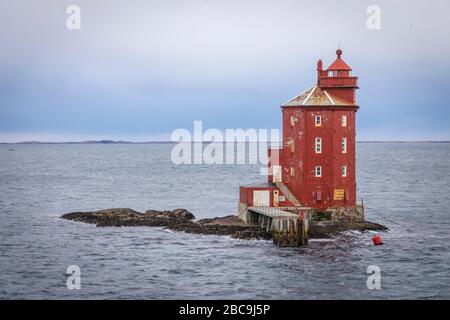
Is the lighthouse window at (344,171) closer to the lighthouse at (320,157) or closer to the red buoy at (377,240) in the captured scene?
the lighthouse at (320,157)

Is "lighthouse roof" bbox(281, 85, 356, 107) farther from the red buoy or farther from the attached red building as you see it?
the red buoy

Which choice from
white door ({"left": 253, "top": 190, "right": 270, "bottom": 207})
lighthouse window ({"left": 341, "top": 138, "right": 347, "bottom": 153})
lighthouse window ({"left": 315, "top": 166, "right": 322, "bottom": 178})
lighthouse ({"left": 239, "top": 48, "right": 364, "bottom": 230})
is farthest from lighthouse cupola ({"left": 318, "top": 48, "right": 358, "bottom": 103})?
white door ({"left": 253, "top": 190, "right": 270, "bottom": 207})

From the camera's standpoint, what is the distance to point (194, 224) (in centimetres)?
6938

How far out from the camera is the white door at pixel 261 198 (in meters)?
66.8

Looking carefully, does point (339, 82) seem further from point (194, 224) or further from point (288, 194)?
point (194, 224)

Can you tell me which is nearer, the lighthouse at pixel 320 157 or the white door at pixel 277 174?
the lighthouse at pixel 320 157

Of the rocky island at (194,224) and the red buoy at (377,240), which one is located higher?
the rocky island at (194,224)

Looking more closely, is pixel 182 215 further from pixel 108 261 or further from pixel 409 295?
pixel 409 295

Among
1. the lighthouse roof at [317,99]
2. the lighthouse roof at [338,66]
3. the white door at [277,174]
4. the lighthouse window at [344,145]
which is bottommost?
the white door at [277,174]

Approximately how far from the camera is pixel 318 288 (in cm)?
4850

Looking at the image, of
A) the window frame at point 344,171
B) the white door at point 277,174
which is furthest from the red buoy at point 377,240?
the white door at point 277,174

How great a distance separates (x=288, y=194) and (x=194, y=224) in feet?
26.8

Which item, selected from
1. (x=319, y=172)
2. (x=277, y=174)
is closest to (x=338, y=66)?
(x=319, y=172)

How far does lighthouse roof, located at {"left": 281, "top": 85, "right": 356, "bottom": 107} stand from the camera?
65625mm
